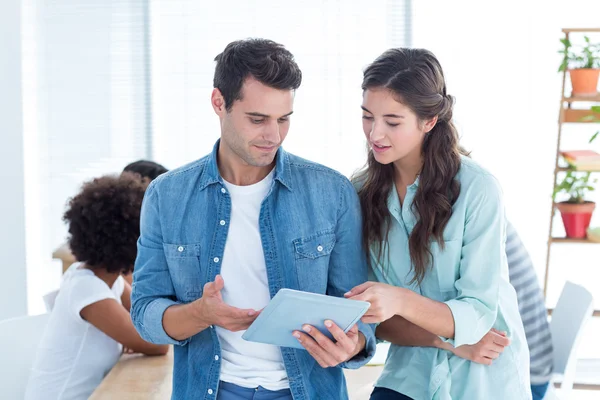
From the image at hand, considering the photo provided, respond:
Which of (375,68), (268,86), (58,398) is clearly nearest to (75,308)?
(58,398)

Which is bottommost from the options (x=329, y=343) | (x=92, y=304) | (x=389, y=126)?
(x=92, y=304)

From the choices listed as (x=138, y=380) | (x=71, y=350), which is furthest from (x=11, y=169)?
(x=138, y=380)

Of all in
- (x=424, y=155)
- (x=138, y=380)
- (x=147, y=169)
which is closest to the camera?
(x=424, y=155)

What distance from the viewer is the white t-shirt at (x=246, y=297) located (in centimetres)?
165

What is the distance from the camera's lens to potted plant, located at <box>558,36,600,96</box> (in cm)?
359

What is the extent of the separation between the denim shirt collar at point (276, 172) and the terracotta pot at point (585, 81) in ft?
7.85

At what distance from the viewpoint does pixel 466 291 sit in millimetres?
1659

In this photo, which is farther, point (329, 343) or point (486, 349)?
point (486, 349)

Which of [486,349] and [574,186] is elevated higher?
[574,186]

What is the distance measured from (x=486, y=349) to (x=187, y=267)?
0.72 metres

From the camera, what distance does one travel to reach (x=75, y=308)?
2.17 m

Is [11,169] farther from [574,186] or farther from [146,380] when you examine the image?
[574,186]

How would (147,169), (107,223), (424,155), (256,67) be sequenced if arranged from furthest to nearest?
(147,169)
(107,223)
(424,155)
(256,67)

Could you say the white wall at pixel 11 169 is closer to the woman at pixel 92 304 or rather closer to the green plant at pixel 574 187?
the woman at pixel 92 304
